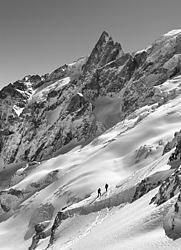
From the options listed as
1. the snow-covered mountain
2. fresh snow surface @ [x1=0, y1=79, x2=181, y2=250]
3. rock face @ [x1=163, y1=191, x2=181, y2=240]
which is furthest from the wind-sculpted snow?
rock face @ [x1=163, y1=191, x2=181, y2=240]

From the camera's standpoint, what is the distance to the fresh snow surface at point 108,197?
23.2 m

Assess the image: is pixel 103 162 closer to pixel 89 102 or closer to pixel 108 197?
pixel 108 197

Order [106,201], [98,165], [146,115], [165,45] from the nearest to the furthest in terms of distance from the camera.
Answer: [106,201] < [98,165] < [146,115] < [165,45]

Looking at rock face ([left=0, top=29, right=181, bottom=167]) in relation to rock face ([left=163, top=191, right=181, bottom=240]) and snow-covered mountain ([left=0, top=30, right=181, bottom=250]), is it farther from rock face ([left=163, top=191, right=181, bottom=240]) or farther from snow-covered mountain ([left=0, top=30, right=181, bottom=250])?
rock face ([left=163, top=191, right=181, bottom=240])

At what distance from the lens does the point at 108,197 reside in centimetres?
4434

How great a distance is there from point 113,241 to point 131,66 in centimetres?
14708

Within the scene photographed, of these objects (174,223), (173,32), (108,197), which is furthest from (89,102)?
(174,223)

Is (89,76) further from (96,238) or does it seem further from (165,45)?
(96,238)

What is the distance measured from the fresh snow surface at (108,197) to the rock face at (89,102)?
1189 inches

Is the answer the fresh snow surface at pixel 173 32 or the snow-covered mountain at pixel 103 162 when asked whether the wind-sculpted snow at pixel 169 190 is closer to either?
the snow-covered mountain at pixel 103 162

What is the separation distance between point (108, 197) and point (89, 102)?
119996mm

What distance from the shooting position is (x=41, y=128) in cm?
17825

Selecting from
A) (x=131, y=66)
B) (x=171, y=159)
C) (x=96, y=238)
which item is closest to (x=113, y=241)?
(x=96, y=238)

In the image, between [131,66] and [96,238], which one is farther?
[131,66]
